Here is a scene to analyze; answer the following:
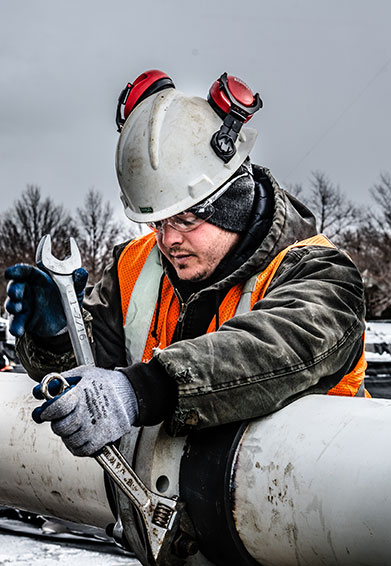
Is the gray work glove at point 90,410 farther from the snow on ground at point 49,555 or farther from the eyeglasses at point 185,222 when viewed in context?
the snow on ground at point 49,555

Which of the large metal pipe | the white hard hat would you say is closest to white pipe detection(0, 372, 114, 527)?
the large metal pipe

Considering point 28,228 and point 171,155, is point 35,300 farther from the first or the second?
point 28,228

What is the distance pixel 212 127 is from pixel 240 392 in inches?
43.4

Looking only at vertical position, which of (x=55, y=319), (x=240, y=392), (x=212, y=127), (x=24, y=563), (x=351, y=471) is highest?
(x=212, y=127)

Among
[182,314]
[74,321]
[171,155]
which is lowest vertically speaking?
[182,314]

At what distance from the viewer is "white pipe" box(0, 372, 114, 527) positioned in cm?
211

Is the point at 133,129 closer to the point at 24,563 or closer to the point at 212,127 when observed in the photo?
the point at 212,127

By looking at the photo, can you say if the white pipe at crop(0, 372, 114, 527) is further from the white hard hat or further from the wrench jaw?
the white hard hat

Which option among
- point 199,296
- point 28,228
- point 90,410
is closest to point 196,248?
point 199,296

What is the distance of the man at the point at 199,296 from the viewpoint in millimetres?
1756

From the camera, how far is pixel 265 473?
167cm

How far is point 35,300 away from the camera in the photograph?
7.34ft

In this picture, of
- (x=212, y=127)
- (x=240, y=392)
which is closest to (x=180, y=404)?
(x=240, y=392)

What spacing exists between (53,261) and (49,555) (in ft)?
4.03
